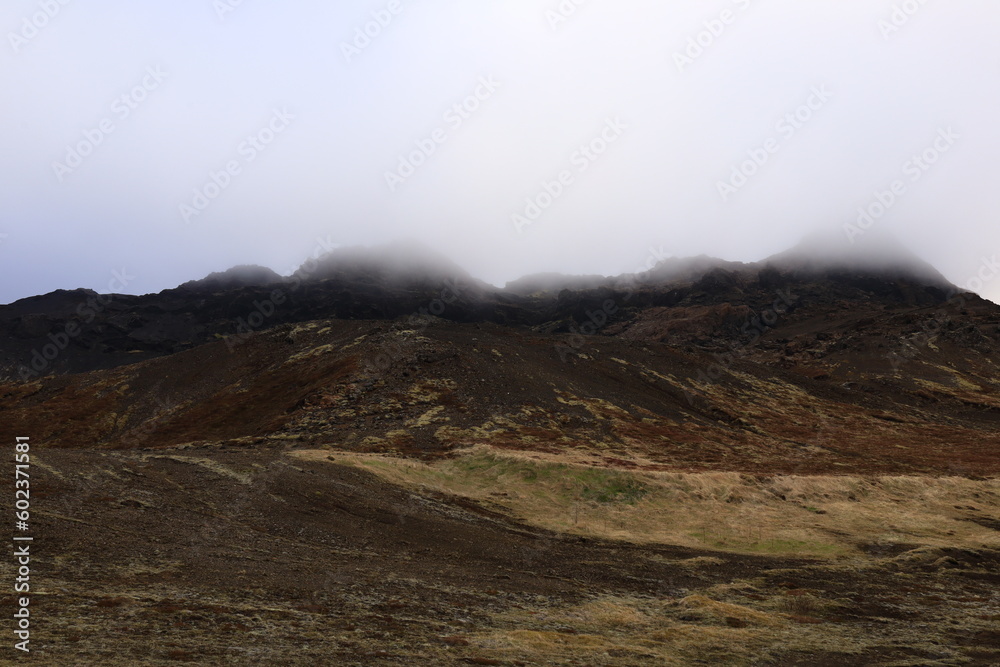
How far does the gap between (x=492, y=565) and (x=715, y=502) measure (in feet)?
59.2

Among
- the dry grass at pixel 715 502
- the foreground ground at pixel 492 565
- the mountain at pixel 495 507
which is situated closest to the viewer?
the foreground ground at pixel 492 565

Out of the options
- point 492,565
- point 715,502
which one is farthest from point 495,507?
point 715,502

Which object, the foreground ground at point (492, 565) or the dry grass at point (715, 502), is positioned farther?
the dry grass at point (715, 502)

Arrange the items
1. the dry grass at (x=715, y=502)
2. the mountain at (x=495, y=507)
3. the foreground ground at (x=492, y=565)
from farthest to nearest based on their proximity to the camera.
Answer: the dry grass at (x=715, y=502) < the mountain at (x=495, y=507) < the foreground ground at (x=492, y=565)

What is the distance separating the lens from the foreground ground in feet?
41.2

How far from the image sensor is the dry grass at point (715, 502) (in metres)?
29.3

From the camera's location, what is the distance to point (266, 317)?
196 meters

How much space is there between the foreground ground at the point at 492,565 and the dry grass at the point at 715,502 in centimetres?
18

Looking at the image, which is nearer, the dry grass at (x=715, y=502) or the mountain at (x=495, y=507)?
the mountain at (x=495, y=507)

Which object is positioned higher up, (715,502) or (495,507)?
(715,502)

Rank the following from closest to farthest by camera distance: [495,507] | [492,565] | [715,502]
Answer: [492,565]
[495,507]
[715,502]

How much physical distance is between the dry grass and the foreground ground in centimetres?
18

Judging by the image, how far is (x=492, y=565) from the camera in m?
21.8

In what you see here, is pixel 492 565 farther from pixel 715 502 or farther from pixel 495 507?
pixel 715 502
